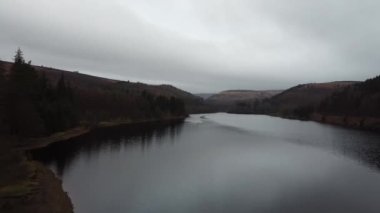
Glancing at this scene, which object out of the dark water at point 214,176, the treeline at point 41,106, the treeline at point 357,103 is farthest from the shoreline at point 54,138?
the treeline at point 357,103

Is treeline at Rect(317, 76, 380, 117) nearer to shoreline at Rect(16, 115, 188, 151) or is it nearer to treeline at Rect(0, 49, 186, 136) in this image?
treeline at Rect(0, 49, 186, 136)

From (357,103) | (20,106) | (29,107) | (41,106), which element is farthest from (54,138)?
(357,103)

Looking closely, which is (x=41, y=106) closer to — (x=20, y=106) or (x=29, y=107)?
(x=29, y=107)

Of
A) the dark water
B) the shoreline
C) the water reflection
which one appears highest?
the shoreline

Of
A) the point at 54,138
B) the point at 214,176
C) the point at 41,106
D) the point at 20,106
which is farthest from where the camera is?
the point at 41,106

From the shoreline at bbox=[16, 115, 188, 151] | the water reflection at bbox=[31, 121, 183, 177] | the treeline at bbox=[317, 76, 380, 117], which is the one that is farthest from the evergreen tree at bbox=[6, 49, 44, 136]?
the treeline at bbox=[317, 76, 380, 117]

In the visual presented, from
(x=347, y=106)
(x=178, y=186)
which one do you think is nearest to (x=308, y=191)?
(x=178, y=186)

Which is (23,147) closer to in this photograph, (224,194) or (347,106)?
(224,194)

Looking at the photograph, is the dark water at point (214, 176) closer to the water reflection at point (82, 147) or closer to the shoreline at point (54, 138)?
the water reflection at point (82, 147)
